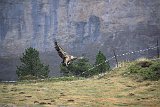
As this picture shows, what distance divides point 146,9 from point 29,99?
91314mm

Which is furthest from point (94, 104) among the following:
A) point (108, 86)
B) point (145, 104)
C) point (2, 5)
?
point (2, 5)

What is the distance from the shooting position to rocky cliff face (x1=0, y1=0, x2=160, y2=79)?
96.2m

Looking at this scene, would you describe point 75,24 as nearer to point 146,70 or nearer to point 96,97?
point 146,70

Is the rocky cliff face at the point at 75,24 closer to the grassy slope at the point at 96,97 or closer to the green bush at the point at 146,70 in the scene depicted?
the green bush at the point at 146,70

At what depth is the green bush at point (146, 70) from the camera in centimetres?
1702

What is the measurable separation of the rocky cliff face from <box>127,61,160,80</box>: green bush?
245 ft

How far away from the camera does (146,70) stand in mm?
18156

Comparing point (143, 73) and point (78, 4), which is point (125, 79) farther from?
point (78, 4)

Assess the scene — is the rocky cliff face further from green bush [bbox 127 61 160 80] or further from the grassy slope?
the grassy slope

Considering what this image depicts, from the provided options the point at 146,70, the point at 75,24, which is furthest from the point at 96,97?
the point at 75,24

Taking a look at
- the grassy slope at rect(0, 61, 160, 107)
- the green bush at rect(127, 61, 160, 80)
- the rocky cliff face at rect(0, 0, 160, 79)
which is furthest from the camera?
the rocky cliff face at rect(0, 0, 160, 79)

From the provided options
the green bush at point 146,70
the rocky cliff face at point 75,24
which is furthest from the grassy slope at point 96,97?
the rocky cliff face at point 75,24

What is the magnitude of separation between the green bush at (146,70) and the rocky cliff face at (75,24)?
74591mm

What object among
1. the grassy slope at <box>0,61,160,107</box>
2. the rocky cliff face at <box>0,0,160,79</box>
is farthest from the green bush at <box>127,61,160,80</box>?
the rocky cliff face at <box>0,0,160,79</box>
